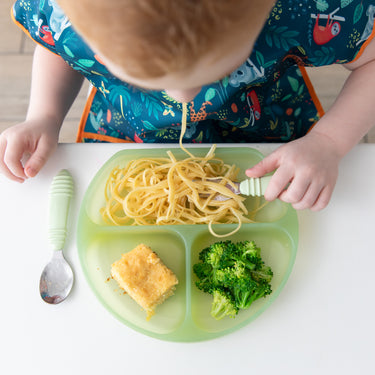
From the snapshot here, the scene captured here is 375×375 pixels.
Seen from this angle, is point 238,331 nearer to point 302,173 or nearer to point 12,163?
point 302,173

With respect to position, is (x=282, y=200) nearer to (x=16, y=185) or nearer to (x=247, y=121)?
(x=247, y=121)

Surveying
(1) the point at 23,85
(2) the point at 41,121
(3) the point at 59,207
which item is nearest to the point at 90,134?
(2) the point at 41,121

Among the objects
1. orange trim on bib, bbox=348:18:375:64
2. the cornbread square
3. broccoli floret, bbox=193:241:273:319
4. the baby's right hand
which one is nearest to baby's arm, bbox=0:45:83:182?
the baby's right hand

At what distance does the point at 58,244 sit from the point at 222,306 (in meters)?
0.32

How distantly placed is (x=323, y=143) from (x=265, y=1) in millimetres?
402

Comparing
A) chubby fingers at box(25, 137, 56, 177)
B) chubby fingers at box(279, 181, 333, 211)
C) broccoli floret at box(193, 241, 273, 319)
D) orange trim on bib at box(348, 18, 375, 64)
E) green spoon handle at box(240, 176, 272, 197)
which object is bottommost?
chubby fingers at box(25, 137, 56, 177)

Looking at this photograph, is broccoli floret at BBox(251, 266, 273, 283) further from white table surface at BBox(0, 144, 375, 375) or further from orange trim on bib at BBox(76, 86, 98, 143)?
orange trim on bib at BBox(76, 86, 98, 143)

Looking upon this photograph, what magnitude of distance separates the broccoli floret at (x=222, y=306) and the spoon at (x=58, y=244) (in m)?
0.26

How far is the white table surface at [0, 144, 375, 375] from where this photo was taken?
2.03 ft

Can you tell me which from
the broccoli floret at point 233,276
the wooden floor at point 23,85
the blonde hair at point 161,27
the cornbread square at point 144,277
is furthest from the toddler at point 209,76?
the wooden floor at point 23,85

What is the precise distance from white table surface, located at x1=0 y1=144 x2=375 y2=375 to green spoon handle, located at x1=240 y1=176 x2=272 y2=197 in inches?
3.9

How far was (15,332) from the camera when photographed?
0.64 meters

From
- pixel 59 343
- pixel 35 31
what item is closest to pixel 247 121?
pixel 35 31

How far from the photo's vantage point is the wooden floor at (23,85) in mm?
1625
